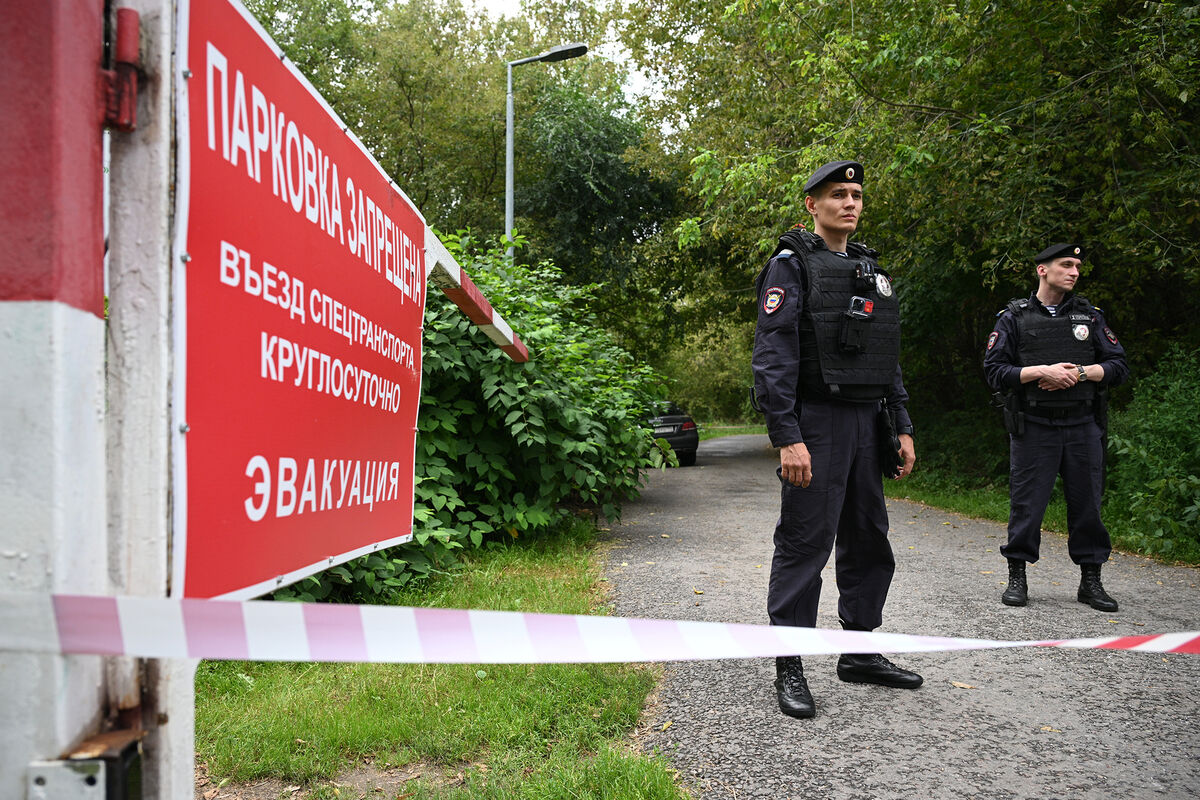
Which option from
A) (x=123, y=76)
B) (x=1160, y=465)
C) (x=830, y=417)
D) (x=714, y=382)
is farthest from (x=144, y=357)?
(x=714, y=382)

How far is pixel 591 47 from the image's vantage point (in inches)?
746

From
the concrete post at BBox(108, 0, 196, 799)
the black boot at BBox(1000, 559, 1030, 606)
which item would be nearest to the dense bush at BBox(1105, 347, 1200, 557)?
the black boot at BBox(1000, 559, 1030, 606)

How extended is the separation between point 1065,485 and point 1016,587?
2.19 ft

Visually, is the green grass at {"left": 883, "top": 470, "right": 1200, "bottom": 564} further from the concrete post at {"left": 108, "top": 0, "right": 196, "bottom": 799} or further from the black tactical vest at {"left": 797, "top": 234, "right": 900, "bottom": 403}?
the concrete post at {"left": 108, "top": 0, "right": 196, "bottom": 799}

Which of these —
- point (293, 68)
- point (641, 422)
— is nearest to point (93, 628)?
point (293, 68)

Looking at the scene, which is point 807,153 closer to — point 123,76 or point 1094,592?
point 1094,592

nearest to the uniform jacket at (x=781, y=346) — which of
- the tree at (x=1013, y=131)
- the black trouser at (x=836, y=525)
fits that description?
the black trouser at (x=836, y=525)

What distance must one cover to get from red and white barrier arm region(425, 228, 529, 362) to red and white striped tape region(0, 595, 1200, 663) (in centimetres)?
137

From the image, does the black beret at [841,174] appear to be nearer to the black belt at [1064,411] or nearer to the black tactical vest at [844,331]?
the black tactical vest at [844,331]

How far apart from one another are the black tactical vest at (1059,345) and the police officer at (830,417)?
5.84ft

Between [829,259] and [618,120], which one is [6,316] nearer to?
[829,259]

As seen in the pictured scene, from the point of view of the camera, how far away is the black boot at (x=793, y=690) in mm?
2986

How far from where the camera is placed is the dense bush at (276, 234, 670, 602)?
541 cm

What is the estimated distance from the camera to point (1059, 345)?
4656mm
